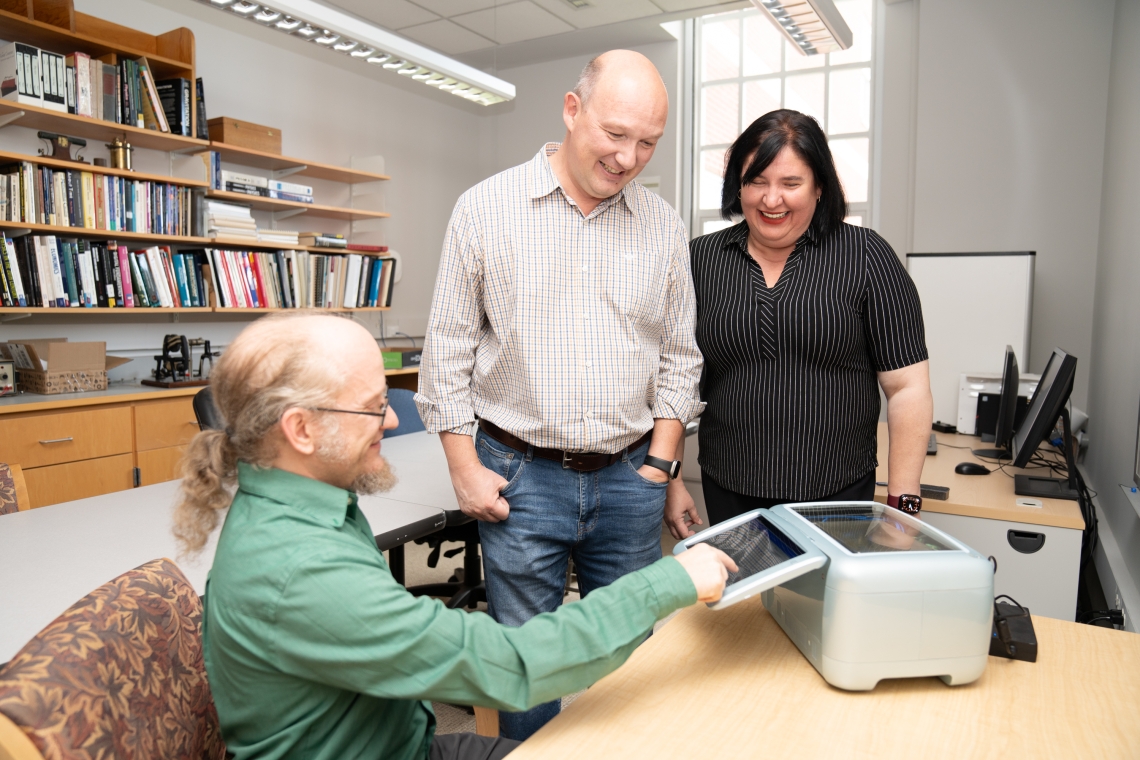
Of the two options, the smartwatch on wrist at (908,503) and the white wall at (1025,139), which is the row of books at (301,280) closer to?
the white wall at (1025,139)

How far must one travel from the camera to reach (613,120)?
1371 mm

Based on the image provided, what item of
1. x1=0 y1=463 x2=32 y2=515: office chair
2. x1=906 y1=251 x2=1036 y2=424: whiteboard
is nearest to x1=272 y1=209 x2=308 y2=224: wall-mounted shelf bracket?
x1=0 y1=463 x2=32 y2=515: office chair

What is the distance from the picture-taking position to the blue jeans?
1448mm

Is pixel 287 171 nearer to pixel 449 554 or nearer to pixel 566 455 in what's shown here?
pixel 449 554

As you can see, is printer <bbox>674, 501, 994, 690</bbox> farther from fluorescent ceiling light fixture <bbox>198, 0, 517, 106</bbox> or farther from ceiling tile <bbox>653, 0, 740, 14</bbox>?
ceiling tile <bbox>653, 0, 740, 14</bbox>

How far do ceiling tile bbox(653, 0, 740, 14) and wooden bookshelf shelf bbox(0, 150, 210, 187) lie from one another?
296 centimetres

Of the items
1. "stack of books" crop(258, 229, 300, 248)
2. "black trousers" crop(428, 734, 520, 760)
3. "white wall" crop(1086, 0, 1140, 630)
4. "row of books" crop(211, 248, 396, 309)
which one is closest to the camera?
"black trousers" crop(428, 734, 520, 760)

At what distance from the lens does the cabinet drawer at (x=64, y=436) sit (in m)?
3.09

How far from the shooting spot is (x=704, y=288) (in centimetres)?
165

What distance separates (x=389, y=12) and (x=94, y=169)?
6.84ft

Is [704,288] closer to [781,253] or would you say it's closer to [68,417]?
[781,253]

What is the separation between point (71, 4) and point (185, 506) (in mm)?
3553

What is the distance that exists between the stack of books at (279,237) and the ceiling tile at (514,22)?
5.87 ft

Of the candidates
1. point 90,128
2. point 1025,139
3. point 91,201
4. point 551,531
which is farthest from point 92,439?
point 1025,139
